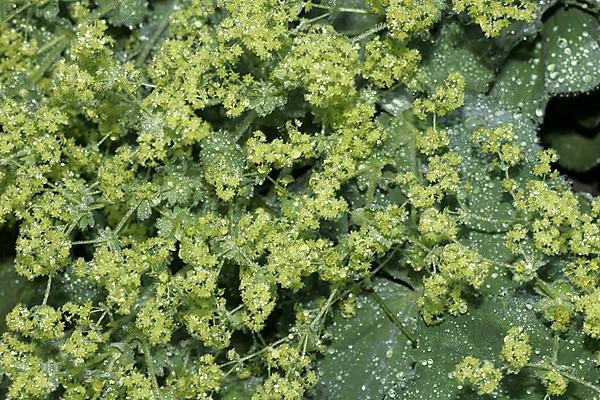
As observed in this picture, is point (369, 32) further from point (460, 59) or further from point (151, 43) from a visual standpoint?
point (151, 43)

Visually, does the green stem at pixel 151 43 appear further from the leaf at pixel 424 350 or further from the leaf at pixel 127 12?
the leaf at pixel 424 350

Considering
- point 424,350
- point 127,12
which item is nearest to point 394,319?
point 424,350

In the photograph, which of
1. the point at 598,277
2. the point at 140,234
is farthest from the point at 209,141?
the point at 598,277

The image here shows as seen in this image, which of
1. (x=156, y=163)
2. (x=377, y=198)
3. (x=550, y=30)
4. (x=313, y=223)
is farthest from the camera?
(x=550, y=30)

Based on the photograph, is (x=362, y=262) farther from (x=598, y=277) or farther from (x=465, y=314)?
(x=598, y=277)

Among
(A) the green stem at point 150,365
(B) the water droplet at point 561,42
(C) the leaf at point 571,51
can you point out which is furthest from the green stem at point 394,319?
(B) the water droplet at point 561,42

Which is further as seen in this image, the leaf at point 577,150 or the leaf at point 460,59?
the leaf at point 577,150

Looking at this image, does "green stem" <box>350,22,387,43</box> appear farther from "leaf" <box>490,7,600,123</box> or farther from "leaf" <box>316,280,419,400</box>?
"leaf" <box>316,280,419,400</box>
